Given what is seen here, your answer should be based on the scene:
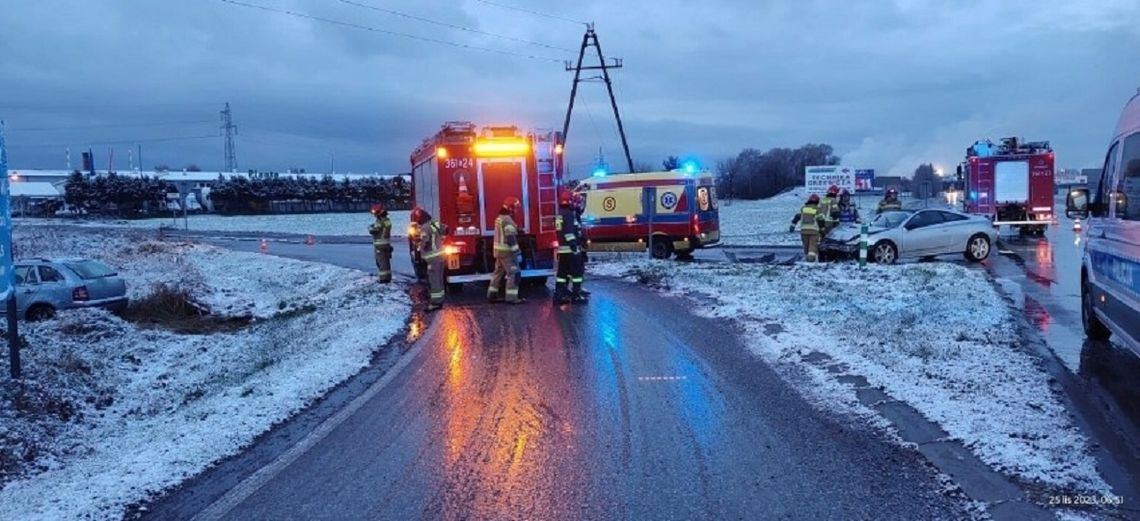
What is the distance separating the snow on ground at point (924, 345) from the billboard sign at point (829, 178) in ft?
35.4

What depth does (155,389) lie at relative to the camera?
32.2ft

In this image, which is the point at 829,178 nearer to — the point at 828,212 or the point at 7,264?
the point at 828,212

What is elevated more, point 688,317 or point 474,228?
point 474,228

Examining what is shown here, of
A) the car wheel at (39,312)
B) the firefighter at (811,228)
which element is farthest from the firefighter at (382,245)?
the firefighter at (811,228)

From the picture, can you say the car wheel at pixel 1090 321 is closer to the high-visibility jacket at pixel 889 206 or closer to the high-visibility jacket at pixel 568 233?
the high-visibility jacket at pixel 568 233

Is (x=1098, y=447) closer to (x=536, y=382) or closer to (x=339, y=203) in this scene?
(x=536, y=382)

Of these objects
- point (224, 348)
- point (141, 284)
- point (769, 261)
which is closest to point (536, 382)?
point (224, 348)

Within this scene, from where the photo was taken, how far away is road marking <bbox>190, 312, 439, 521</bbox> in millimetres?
4778

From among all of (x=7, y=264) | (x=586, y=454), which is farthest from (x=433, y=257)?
(x=586, y=454)

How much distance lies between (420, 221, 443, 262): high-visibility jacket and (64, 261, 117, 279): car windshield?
23.2 ft

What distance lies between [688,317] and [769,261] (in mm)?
9575

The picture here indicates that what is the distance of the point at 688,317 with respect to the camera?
11.9m

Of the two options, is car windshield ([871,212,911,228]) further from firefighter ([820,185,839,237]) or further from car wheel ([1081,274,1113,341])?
car wheel ([1081,274,1113,341])

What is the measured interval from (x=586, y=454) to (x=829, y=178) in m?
23.8
